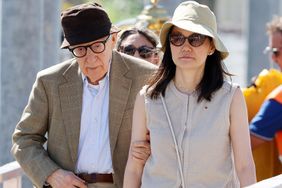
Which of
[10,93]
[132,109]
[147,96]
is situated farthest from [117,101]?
[10,93]

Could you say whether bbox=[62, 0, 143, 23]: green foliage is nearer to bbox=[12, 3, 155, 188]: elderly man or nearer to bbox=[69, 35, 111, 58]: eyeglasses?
bbox=[12, 3, 155, 188]: elderly man

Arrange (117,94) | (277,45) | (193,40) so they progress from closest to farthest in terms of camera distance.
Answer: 1. (193,40)
2. (117,94)
3. (277,45)

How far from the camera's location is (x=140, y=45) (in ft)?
21.8

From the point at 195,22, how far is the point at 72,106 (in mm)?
812

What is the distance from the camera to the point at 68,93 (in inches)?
215

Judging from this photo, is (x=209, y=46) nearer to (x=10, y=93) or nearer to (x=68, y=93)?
(x=68, y=93)

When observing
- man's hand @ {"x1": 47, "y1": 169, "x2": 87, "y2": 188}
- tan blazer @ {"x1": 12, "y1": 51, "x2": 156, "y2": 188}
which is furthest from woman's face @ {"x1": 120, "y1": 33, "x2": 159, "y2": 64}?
man's hand @ {"x1": 47, "y1": 169, "x2": 87, "y2": 188}

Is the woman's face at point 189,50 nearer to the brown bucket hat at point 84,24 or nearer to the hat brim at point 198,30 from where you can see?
the hat brim at point 198,30

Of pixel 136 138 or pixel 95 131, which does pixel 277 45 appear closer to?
pixel 95 131

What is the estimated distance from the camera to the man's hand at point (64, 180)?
5.33m

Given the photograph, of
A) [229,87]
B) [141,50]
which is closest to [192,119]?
[229,87]

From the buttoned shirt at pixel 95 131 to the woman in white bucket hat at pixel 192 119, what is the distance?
0.98ft

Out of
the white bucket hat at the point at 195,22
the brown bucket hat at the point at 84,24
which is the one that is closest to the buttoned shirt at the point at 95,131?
the brown bucket hat at the point at 84,24

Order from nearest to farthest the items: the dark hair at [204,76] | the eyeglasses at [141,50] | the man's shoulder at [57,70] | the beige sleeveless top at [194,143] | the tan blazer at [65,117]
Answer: the beige sleeveless top at [194,143]
the dark hair at [204,76]
the tan blazer at [65,117]
the man's shoulder at [57,70]
the eyeglasses at [141,50]
